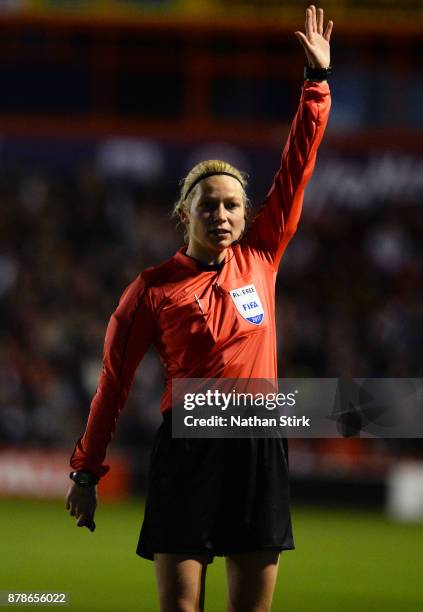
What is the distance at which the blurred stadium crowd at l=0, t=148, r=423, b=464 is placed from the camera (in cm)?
1441

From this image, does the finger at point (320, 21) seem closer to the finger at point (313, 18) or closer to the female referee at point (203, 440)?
the finger at point (313, 18)

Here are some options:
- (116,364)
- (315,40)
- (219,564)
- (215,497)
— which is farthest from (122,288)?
(215,497)

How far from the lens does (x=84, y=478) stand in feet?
13.5

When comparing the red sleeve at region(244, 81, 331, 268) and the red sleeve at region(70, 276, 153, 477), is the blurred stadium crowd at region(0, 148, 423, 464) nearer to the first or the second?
the red sleeve at region(244, 81, 331, 268)

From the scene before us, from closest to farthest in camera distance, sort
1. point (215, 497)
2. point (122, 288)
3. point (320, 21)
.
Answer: point (215, 497) → point (320, 21) → point (122, 288)

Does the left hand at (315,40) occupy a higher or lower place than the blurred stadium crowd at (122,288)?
lower

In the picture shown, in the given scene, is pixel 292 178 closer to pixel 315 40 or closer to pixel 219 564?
pixel 315 40

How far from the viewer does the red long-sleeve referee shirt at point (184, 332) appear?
4066 millimetres

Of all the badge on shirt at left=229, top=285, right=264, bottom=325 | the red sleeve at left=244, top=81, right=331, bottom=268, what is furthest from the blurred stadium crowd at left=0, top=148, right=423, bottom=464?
the badge on shirt at left=229, top=285, right=264, bottom=325

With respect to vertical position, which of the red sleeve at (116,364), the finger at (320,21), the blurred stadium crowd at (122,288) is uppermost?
→ the blurred stadium crowd at (122,288)

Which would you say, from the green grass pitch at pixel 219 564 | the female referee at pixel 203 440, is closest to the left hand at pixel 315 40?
the female referee at pixel 203 440

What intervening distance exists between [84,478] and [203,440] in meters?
→ 0.39

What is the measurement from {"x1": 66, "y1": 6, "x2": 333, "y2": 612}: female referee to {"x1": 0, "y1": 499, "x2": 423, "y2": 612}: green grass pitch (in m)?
3.24

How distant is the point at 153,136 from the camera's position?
15539mm
